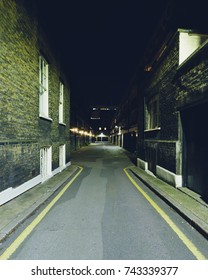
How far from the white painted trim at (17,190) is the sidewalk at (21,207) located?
0.13 metres

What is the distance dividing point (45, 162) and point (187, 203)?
7042mm

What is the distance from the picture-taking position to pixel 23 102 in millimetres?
7293

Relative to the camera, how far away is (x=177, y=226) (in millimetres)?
4645

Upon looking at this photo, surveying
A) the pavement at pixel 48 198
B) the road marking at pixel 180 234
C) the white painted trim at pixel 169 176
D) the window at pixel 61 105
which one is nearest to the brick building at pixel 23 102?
the pavement at pixel 48 198

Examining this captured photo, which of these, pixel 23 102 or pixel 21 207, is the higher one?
pixel 23 102

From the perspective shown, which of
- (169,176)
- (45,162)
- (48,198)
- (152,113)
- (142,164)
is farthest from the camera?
(142,164)

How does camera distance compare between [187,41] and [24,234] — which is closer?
[24,234]

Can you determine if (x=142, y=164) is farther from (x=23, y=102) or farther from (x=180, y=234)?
(x=180, y=234)

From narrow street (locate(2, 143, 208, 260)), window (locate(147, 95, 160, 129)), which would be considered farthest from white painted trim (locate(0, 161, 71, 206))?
window (locate(147, 95, 160, 129))

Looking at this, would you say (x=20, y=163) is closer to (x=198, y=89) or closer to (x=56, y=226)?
(x=56, y=226)

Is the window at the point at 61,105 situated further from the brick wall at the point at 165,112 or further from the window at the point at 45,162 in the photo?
the brick wall at the point at 165,112

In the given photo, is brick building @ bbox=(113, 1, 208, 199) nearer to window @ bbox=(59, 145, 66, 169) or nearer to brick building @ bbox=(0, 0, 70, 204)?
brick building @ bbox=(0, 0, 70, 204)

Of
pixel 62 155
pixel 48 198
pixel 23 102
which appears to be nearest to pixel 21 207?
pixel 48 198

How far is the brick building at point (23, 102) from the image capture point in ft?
19.6
